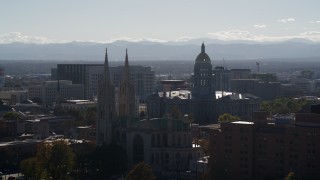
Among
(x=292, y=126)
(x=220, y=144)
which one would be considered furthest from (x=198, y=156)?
(x=292, y=126)

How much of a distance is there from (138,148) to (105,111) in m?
5.76

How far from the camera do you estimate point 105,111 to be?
8012 cm

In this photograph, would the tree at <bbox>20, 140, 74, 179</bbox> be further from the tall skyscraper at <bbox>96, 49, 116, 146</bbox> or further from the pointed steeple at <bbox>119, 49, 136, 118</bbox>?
the pointed steeple at <bbox>119, 49, 136, 118</bbox>

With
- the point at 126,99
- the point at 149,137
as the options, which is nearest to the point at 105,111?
the point at 126,99

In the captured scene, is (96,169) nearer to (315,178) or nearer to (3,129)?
(315,178)

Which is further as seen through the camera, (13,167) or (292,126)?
(13,167)

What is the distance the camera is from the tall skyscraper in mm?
79938

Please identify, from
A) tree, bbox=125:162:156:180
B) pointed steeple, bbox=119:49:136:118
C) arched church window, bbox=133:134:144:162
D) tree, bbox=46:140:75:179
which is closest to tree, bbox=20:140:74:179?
tree, bbox=46:140:75:179

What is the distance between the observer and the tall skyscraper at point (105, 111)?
79.9m

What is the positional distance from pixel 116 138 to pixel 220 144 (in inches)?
593

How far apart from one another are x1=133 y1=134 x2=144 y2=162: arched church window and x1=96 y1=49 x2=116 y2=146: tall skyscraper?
3.64 metres

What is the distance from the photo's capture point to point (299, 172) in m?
64.2

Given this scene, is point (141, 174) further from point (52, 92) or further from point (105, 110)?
point (52, 92)

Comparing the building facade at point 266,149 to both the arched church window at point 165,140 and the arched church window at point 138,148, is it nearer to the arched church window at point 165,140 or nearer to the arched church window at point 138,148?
the arched church window at point 165,140
